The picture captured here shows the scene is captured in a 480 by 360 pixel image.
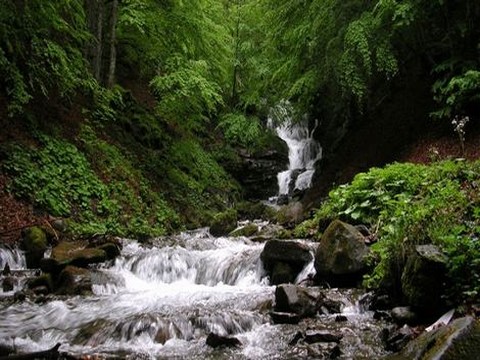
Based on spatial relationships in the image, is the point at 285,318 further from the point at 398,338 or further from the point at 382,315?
the point at 398,338

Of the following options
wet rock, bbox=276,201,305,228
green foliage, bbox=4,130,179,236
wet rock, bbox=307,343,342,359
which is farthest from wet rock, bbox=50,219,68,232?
wet rock, bbox=307,343,342,359

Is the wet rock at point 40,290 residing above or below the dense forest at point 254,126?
below

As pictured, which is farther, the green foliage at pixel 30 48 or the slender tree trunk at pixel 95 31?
the slender tree trunk at pixel 95 31

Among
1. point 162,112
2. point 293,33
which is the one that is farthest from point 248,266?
point 293,33

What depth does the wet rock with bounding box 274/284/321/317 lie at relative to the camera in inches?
242

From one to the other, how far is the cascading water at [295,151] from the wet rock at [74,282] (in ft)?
40.7

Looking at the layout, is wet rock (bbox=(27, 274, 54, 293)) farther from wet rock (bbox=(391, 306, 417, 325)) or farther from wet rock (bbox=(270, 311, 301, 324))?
wet rock (bbox=(391, 306, 417, 325))

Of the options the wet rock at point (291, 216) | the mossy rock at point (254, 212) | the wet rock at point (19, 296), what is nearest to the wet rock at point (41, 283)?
the wet rock at point (19, 296)

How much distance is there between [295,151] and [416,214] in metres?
17.7

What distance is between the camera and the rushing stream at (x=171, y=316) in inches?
206

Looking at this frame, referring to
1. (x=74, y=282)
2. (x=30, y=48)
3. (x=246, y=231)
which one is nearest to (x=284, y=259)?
(x=74, y=282)

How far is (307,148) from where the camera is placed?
23.5 meters

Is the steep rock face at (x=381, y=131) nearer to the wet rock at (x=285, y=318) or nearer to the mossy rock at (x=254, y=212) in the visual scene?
the mossy rock at (x=254, y=212)

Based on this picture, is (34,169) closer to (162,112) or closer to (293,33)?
(162,112)
